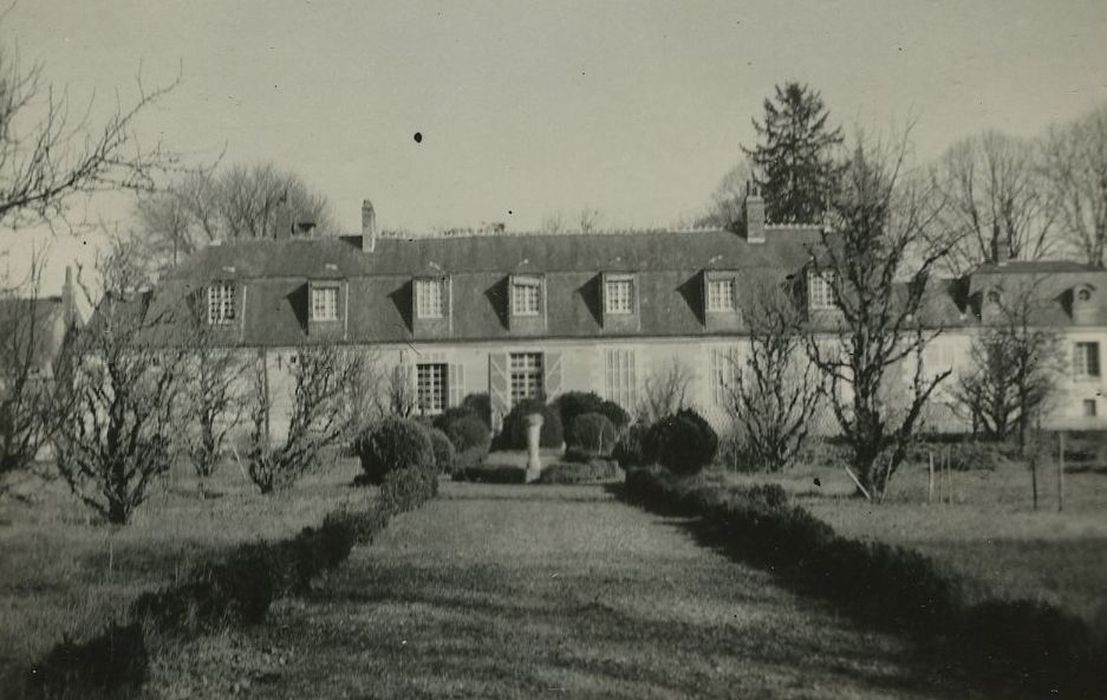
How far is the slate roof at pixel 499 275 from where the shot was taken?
28.5 m

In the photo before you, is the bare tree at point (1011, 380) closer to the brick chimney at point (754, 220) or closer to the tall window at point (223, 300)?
the brick chimney at point (754, 220)

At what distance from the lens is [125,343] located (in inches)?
441

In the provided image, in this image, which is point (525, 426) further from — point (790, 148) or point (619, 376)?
point (790, 148)

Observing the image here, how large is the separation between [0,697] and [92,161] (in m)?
3.13

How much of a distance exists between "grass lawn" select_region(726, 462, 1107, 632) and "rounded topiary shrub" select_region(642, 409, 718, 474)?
1.01 metres

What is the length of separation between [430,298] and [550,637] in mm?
22702

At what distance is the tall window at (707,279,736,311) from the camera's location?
1120 inches

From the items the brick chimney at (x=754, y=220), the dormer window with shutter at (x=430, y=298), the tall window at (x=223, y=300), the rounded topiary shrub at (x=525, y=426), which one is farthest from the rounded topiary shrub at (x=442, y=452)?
the brick chimney at (x=754, y=220)

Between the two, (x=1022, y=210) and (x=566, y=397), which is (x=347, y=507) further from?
(x=1022, y=210)

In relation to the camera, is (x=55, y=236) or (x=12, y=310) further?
(x=12, y=310)

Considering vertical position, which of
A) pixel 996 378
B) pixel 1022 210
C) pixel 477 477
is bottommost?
pixel 477 477

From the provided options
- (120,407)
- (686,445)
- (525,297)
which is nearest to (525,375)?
(525,297)

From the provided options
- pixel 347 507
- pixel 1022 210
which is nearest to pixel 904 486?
pixel 347 507

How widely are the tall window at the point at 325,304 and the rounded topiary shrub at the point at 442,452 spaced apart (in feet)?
32.6
